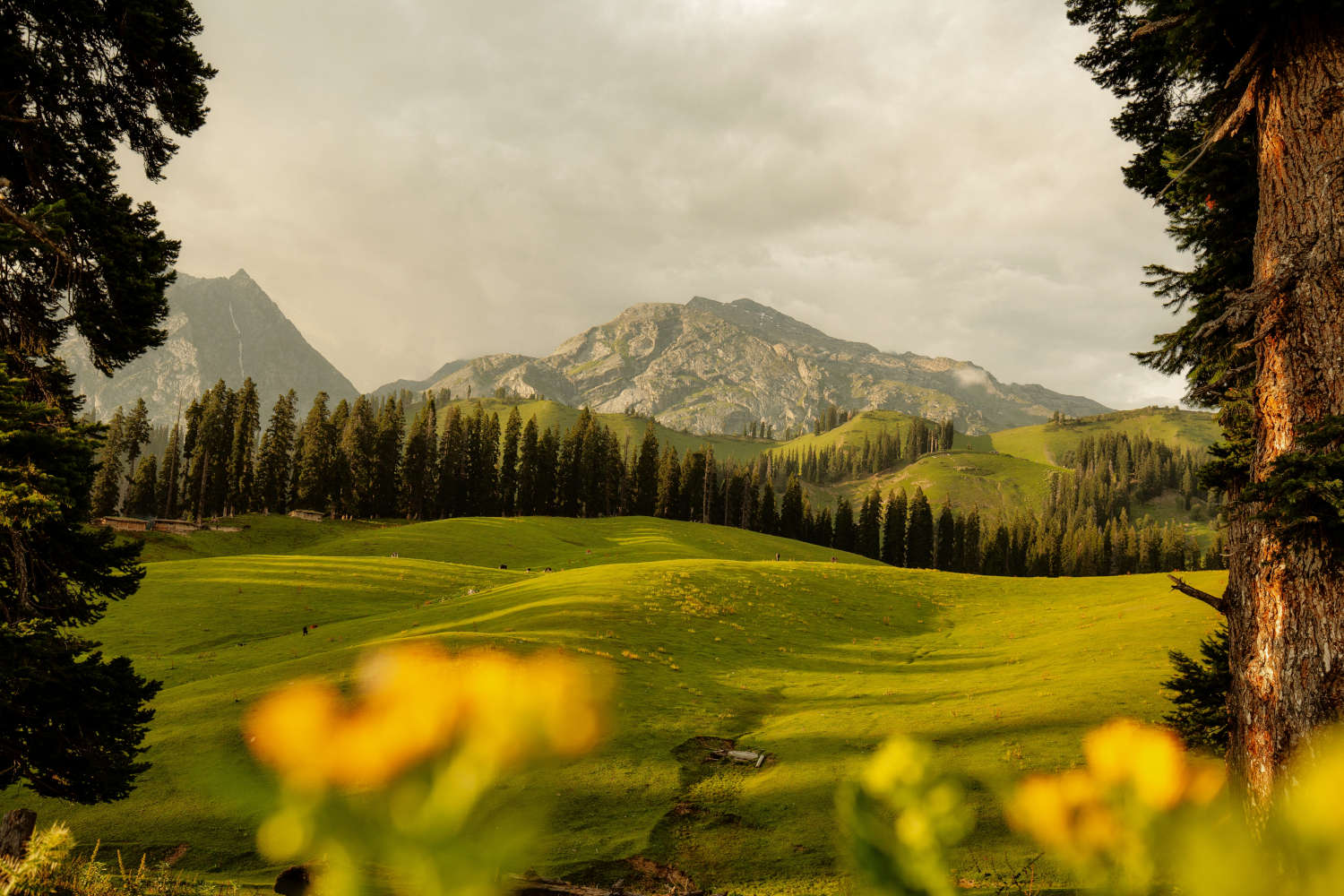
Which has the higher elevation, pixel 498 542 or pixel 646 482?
pixel 646 482

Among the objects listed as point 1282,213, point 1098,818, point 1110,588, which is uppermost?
point 1282,213

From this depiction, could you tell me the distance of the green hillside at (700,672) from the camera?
492 inches

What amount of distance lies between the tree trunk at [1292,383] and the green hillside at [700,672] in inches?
227

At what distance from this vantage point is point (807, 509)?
13788cm

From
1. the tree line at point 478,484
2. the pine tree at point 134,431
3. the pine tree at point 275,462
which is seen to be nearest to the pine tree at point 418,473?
the tree line at point 478,484

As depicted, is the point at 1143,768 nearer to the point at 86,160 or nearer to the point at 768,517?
the point at 86,160

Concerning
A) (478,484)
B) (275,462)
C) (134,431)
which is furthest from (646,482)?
(134,431)

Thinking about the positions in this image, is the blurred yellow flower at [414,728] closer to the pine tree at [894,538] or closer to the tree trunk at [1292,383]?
the tree trunk at [1292,383]

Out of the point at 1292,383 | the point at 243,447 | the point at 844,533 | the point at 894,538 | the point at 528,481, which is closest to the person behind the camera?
the point at 1292,383

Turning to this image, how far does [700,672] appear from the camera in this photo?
24250 mm

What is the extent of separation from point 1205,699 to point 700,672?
1525cm

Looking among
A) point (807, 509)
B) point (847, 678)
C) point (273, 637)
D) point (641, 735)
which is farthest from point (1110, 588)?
point (807, 509)

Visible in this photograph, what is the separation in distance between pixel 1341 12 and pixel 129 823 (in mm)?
21246

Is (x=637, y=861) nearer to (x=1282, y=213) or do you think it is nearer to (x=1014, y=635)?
(x=1282, y=213)
